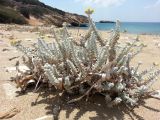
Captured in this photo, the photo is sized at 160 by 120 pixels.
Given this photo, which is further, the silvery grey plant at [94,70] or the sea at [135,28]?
the sea at [135,28]

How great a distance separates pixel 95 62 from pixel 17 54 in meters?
2.50

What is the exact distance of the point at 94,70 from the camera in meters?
2.88

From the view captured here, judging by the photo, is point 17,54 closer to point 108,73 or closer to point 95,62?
point 95,62

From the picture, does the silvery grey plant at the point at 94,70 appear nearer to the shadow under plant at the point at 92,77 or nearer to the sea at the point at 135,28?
the shadow under plant at the point at 92,77

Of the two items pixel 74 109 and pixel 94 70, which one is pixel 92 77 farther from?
pixel 74 109

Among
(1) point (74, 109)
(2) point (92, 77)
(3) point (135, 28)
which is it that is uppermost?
(2) point (92, 77)

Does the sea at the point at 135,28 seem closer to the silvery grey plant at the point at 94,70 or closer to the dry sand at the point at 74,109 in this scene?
the silvery grey plant at the point at 94,70

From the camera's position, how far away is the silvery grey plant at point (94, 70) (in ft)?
9.19

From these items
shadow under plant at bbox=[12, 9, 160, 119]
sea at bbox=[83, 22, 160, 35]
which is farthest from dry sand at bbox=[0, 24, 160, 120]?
sea at bbox=[83, 22, 160, 35]

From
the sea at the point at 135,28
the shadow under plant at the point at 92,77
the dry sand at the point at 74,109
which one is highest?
the shadow under plant at the point at 92,77

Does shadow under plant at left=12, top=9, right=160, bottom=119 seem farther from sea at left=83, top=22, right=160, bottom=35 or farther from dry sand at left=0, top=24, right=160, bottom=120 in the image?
sea at left=83, top=22, right=160, bottom=35

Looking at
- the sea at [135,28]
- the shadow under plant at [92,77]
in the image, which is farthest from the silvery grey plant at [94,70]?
the sea at [135,28]

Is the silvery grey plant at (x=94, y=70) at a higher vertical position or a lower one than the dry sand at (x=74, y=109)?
higher

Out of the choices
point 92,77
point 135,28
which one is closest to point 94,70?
point 92,77
